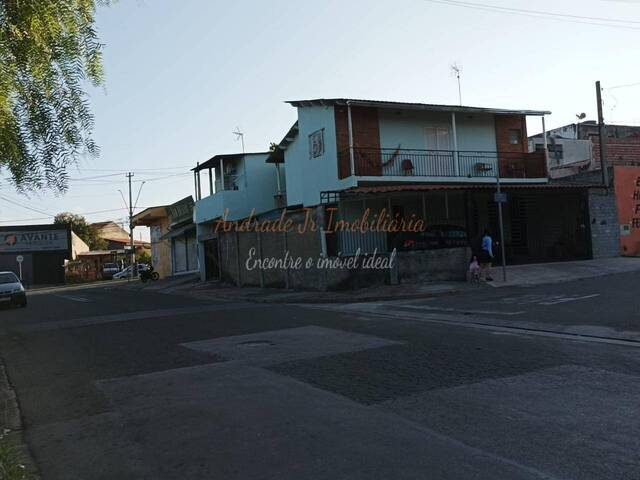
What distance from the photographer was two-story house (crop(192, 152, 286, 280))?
31.4m

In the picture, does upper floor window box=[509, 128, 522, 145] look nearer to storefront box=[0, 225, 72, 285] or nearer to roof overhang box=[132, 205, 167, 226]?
roof overhang box=[132, 205, 167, 226]

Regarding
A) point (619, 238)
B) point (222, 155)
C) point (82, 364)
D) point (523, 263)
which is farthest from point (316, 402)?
point (222, 155)

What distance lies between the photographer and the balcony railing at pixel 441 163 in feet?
76.1

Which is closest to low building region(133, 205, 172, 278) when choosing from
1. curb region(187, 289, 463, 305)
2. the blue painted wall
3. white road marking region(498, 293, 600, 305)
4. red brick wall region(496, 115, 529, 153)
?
the blue painted wall

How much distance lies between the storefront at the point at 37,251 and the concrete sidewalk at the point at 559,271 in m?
45.3

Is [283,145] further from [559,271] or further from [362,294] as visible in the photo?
[559,271]

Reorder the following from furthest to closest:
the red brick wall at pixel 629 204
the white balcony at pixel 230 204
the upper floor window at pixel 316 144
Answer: the white balcony at pixel 230 204
the upper floor window at pixel 316 144
the red brick wall at pixel 629 204

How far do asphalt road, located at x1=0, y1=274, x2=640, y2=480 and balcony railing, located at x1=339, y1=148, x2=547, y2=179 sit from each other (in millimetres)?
11693

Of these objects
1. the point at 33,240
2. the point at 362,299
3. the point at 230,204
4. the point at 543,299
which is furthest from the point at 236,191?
the point at 33,240

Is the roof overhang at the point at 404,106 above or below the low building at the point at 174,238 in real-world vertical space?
above

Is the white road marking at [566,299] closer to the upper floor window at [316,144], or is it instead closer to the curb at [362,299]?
the curb at [362,299]

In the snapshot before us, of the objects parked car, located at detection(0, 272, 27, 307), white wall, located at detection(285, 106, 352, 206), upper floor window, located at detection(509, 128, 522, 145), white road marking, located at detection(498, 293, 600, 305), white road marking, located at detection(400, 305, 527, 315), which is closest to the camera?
white road marking, located at detection(400, 305, 527, 315)

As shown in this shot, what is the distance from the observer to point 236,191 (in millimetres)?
31391

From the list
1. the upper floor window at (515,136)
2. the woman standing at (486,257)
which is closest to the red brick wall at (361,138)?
→ the woman standing at (486,257)
